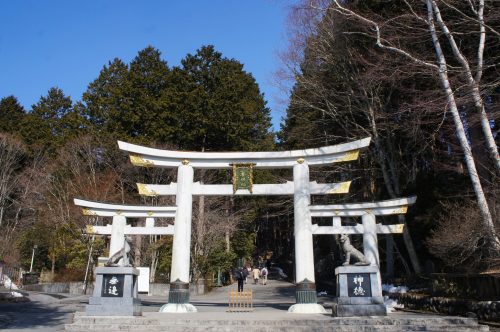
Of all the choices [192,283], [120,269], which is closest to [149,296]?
[192,283]

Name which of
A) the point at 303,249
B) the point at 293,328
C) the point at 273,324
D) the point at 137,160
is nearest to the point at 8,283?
the point at 137,160

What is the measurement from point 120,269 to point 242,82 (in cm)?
2174

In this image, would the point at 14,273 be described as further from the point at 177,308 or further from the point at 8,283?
the point at 177,308

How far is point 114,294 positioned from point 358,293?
23.3 ft

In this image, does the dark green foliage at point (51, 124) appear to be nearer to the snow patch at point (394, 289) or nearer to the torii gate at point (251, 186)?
the torii gate at point (251, 186)

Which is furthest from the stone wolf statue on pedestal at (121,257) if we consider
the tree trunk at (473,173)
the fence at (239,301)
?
the tree trunk at (473,173)

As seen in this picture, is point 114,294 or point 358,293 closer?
point 358,293

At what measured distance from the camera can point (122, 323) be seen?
11094mm

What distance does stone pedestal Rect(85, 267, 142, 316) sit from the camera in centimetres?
1225

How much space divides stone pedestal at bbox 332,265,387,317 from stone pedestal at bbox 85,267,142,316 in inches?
234

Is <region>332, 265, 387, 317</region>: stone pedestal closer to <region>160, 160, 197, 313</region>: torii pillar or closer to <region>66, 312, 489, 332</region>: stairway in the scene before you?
<region>66, 312, 489, 332</region>: stairway

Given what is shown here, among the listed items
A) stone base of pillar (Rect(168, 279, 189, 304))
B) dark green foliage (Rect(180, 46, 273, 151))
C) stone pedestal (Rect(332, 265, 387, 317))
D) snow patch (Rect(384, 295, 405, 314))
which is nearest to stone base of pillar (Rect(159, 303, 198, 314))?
stone base of pillar (Rect(168, 279, 189, 304))

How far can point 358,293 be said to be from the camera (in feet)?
39.6

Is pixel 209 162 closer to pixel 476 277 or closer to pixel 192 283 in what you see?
pixel 476 277
